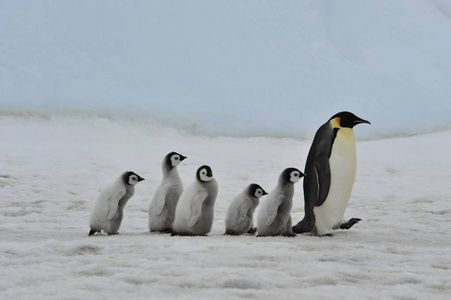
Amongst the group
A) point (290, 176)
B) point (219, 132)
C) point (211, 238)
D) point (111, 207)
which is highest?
point (219, 132)

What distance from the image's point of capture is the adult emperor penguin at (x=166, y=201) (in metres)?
4.40

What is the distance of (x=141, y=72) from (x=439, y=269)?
31.1 ft

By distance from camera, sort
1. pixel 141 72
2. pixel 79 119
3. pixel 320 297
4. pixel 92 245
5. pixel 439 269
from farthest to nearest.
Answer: pixel 141 72 → pixel 79 119 → pixel 92 245 → pixel 439 269 → pixel 320 297

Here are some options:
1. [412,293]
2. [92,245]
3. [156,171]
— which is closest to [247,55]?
[156,171]

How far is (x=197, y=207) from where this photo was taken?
4.13 m

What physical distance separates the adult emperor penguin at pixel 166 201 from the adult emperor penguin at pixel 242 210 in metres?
0.39

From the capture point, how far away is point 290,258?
10.7 ft

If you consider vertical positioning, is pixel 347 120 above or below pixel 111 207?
above

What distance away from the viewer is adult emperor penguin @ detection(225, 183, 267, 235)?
4242 mm

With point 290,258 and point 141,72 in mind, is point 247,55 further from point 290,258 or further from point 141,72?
point 290,258

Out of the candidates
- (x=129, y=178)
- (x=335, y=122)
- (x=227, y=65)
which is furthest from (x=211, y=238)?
(x=227, y=65)

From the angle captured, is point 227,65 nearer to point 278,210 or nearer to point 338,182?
point 338,182

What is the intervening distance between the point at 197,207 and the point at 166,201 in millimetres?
364

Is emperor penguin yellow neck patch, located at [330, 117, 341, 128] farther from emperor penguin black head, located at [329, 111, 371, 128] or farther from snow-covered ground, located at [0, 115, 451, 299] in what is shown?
snow-covered ground, located at [0, 115, 451, 299]
